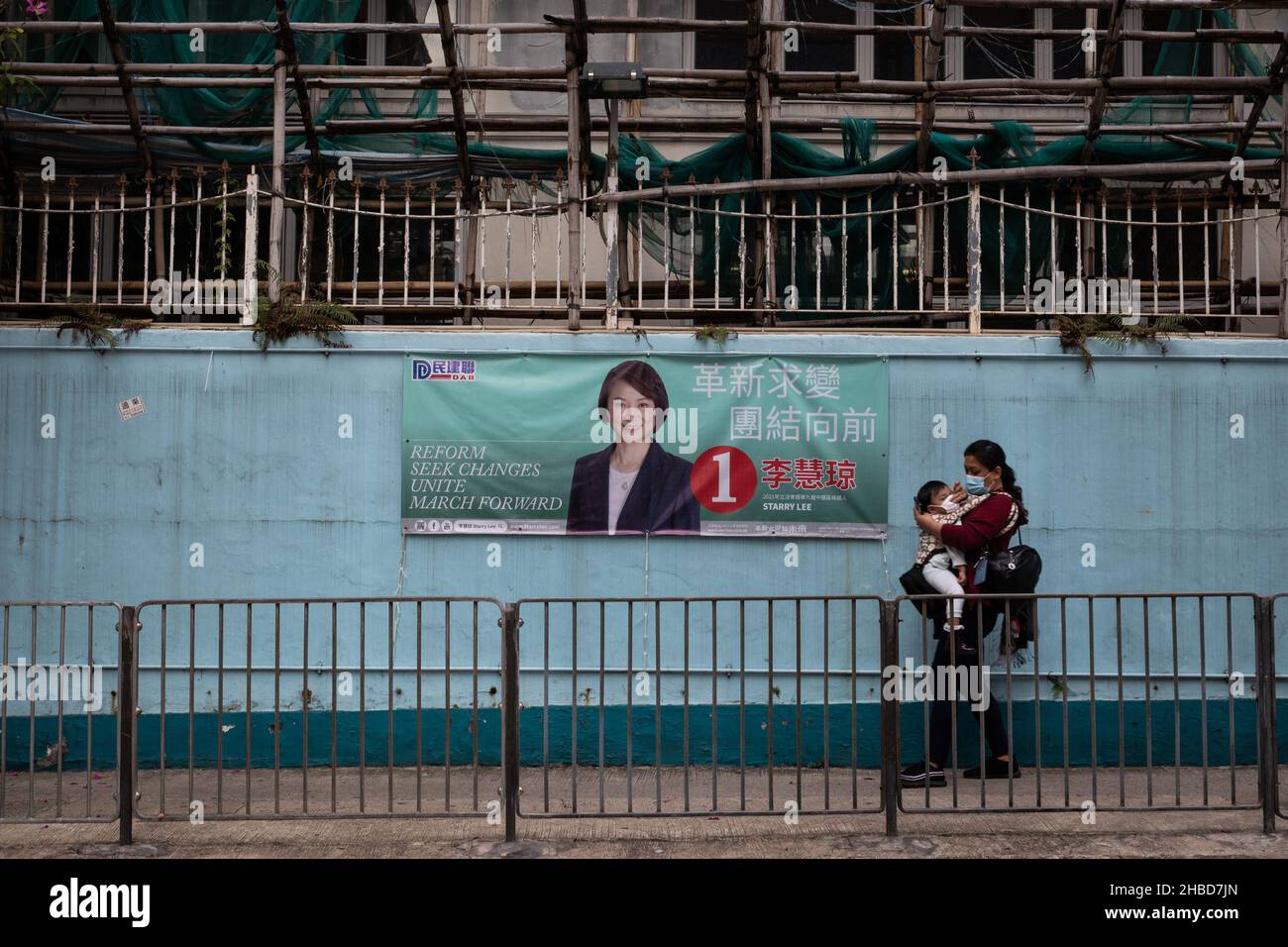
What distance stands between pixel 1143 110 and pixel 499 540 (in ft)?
21.1

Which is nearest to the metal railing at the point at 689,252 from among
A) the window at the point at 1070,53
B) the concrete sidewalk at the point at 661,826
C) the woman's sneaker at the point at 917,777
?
the window at the point at 1070,53

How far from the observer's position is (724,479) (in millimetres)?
7883

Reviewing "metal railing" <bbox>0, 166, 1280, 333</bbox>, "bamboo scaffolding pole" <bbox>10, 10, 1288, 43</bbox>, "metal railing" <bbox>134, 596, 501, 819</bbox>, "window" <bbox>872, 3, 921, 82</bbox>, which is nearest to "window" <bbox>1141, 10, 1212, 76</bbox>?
"bamboo scaffolding pole" <bbox>10, 10, 1288, 43</bbox>

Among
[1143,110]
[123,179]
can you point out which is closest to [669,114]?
[1143,110]

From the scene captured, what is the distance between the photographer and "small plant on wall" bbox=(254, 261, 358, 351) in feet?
25.8

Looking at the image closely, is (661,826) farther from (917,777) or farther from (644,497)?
(644,497)

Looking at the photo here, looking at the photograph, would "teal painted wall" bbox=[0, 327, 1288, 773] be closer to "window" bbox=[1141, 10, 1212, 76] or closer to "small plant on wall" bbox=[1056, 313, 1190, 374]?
"small plant on wall" bbox=[1056, 313, 1190, 374]

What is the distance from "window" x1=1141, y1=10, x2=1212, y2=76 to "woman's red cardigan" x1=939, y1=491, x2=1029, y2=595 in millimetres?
4977

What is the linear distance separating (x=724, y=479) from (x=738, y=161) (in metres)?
2.98

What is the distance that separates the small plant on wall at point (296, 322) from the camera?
7879 millimetres

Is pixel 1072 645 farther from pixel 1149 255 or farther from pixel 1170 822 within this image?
pixel 1149 255

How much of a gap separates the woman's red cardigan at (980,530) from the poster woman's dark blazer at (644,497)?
5.58 ft

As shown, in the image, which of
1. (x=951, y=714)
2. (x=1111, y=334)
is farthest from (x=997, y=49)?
(x=951, y=714)

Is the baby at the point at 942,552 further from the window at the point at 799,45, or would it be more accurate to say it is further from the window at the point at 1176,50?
the window at the point at 799,45
